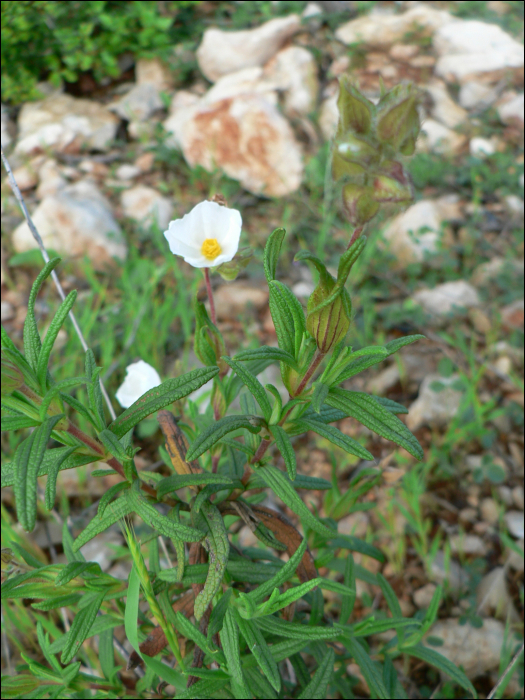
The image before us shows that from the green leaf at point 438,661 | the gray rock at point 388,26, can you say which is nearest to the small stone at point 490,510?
the green leaf at point 438,661

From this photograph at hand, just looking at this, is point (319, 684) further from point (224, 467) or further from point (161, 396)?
point (161, 396)

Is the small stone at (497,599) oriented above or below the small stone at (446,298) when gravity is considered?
below

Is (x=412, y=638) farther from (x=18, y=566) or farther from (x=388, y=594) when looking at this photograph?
(x=18, y=566)

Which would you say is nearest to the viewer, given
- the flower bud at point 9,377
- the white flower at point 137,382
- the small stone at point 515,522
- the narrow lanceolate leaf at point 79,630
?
the flower bud at point 9,377

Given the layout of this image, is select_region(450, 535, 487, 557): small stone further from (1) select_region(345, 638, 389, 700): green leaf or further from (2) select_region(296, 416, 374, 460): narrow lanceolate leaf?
(2) select_region(296, 416, 374, 460): narrow lanceolate leaf

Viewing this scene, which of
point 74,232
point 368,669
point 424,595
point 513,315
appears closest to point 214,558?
point 368,669

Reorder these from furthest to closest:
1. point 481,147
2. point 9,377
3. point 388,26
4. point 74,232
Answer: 1. point 388,26
2. point 481,147
3. point 74,232
4. point 9,377

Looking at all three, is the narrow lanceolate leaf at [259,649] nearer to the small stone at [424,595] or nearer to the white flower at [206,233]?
the white flower at [206,233]
